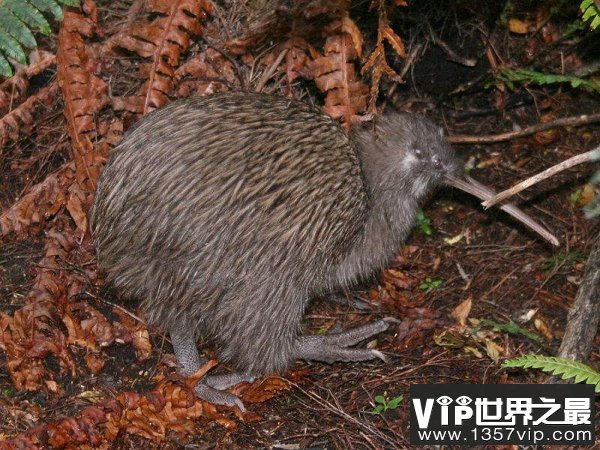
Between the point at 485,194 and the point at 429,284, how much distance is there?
0.65 m

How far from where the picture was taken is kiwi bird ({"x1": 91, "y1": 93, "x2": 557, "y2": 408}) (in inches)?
188

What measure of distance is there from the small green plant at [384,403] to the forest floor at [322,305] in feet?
0.10

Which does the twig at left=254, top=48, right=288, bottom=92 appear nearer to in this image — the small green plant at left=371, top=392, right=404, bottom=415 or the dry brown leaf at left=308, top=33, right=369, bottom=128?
the dry brown leaf at left=308, top=33, right=369, bottom=128

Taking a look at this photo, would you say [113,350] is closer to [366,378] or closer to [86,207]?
[86,207]

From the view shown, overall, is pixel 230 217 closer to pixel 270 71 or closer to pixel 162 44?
pixel 162 44

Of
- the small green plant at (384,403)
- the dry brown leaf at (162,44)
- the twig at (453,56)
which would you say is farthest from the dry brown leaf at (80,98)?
the twig at (453,56)

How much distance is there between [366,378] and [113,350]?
4.67 ft

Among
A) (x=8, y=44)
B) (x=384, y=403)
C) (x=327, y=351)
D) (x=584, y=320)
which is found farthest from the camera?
(x=327, y=351)

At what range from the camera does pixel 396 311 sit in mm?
5707

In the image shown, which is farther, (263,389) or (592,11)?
(263,389)

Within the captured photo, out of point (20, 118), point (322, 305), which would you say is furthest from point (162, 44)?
point (322, 305)

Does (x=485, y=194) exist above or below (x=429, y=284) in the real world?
above

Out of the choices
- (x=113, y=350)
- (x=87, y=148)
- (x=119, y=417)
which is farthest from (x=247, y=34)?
(x=119, y=417)

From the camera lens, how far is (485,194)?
575 centimetres
